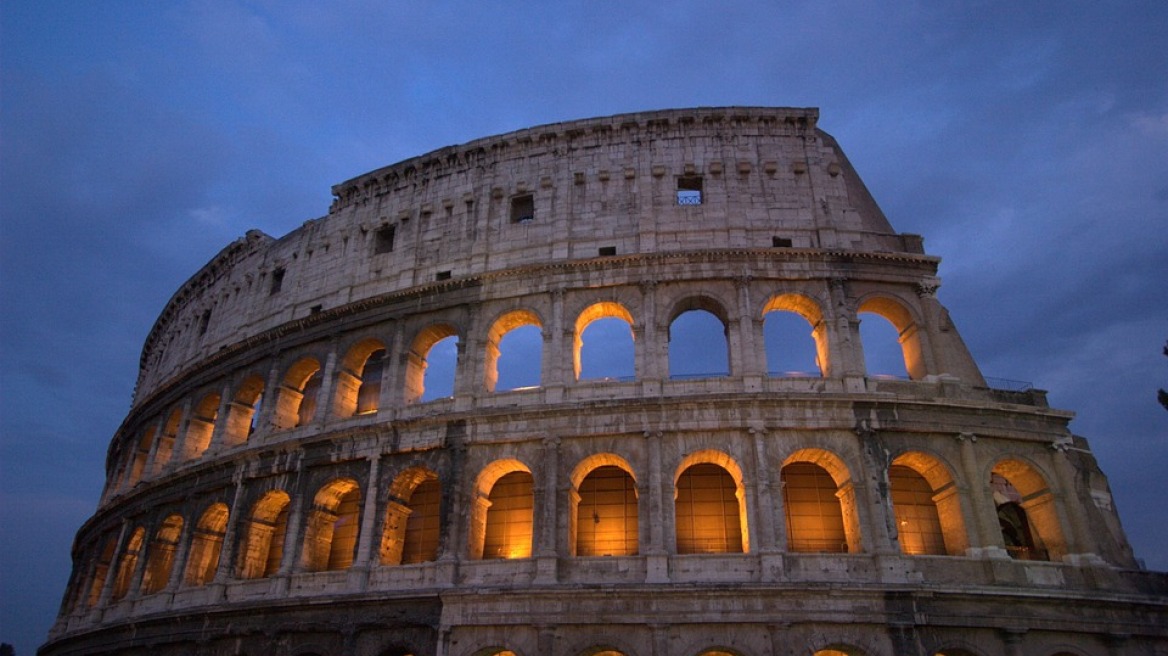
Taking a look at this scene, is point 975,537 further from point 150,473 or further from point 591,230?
point 150,473

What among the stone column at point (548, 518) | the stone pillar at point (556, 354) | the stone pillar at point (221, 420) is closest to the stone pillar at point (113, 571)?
the stone pillar at point (221, 420)

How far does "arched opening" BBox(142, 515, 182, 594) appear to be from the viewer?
23.7 meters

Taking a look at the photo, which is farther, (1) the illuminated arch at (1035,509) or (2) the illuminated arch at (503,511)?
(2) the illuminated arch at (503,511)

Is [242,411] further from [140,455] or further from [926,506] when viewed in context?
[926,506]

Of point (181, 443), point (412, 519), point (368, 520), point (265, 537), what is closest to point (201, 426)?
point (181, 443)

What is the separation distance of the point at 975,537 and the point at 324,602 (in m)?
15.3

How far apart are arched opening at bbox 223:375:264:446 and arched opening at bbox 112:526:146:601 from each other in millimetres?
4246

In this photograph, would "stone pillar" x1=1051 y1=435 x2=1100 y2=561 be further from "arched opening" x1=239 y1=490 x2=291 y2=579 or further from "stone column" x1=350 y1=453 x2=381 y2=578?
"arched opening" x1=239 y1=490 x2=291 y2=579

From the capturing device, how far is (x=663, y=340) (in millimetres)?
19516

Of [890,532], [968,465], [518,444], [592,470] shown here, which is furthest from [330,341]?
[968,465]

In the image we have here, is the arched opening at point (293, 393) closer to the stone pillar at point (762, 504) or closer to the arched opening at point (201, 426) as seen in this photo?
the arched opening at point (201, 426)

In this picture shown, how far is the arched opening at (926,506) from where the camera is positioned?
17594 millimetres

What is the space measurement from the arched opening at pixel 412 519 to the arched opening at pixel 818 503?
8.69 metres

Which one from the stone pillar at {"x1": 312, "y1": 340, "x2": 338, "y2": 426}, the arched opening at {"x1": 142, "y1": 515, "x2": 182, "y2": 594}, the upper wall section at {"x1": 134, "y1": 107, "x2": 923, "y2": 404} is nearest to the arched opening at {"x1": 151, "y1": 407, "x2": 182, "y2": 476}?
the arched opening at {"x1": 142, "y1": 515, "x2": 182, "y2": 594}
